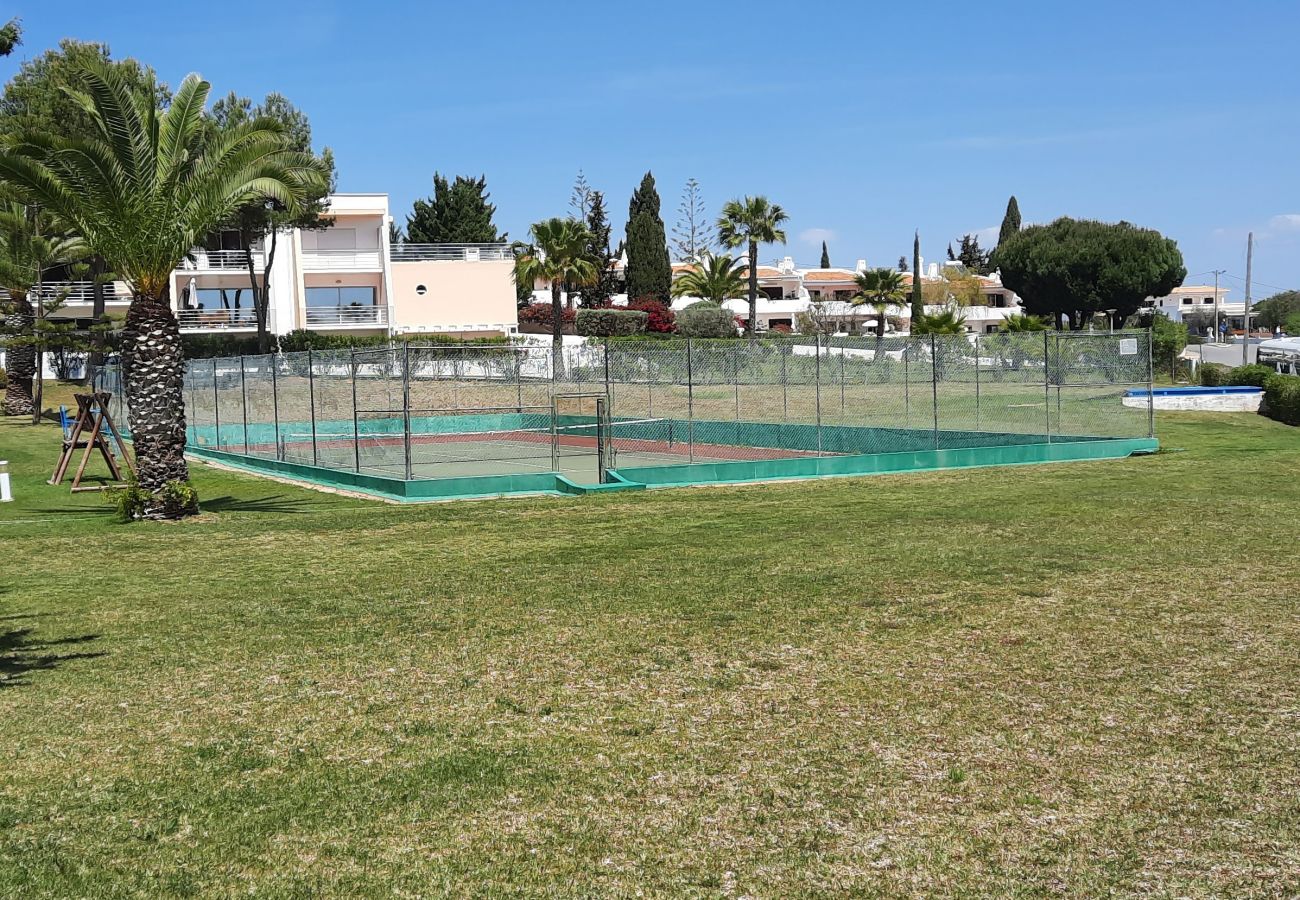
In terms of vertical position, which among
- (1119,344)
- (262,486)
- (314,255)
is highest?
(314,255)

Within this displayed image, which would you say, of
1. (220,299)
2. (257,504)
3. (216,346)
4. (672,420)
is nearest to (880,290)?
(220,299)

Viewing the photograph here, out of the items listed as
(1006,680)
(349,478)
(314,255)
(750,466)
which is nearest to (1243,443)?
(750,466)

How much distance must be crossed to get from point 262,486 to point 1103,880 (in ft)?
66.9

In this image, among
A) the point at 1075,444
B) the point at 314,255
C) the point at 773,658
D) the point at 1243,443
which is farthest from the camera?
the point at 314,255

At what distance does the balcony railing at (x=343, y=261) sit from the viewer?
202 feet

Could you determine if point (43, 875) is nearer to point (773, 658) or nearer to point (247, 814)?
point (247, 814)

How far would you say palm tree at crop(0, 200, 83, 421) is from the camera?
122ft

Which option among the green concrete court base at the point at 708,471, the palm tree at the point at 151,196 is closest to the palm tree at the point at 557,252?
the green concrete court base at the point at 708,471

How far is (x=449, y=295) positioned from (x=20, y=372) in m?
25.7

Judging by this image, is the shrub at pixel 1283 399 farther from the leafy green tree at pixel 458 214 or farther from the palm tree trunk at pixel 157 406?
the leafy green tree at pixel 458 214

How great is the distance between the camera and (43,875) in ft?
17.9

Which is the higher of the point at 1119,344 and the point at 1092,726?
the point at 1119,344

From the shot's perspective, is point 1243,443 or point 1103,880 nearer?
point 1103,880

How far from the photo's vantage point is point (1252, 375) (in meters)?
38.4
